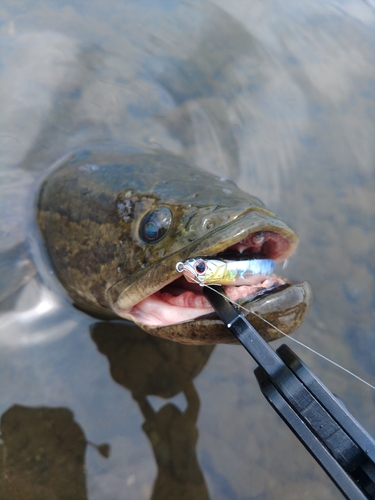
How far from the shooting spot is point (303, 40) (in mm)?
4805

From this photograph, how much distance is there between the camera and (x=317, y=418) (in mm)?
1558

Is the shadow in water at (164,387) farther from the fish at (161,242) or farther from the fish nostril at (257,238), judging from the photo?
the fish nostril at (257,238)

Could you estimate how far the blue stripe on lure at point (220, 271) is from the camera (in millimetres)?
1844

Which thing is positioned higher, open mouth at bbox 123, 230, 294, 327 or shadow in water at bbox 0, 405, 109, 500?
open mouth at bbox 123, 230, 294, 327

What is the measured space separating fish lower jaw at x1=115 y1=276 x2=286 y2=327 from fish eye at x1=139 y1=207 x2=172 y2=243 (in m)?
0.31

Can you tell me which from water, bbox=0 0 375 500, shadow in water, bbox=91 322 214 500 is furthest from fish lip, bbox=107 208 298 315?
water, bbox=0 0 375 500

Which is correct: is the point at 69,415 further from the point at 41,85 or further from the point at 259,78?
the point at 259,78

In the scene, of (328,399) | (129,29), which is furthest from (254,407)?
(129,29)

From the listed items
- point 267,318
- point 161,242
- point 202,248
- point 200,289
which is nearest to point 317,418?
point 267,318

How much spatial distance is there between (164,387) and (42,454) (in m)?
0.84

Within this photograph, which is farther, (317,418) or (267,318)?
(267,318)

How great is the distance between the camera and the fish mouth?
189cm

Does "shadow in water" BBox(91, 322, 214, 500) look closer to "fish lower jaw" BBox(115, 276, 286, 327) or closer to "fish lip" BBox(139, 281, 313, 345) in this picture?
"fish lower jaw" BBox(115, 276, 286, 327)

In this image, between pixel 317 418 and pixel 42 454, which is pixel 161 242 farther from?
pixel 42 454
